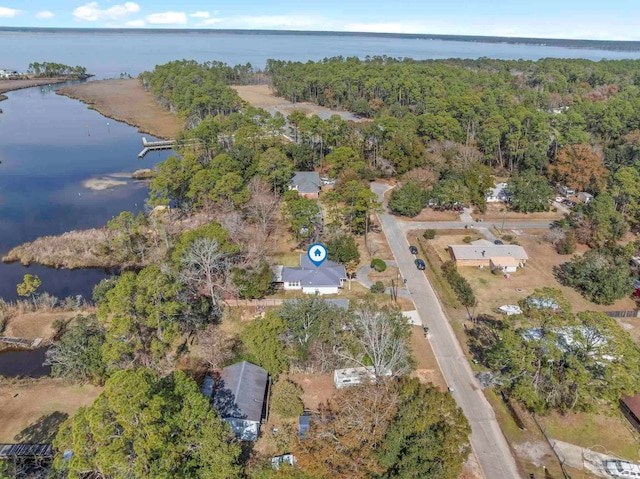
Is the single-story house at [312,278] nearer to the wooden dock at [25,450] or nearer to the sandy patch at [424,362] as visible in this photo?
the sandy patch at [424,362]

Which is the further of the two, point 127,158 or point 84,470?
point 127,158

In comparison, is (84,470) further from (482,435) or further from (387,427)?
(482,435)

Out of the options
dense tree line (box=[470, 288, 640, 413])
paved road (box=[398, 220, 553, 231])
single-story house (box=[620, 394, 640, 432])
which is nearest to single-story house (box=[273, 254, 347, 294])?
dense tree line (box=[470, 288, 640, 413])

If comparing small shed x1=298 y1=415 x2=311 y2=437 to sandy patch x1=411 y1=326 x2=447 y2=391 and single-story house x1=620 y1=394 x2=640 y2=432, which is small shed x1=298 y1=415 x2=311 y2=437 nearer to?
sandy patch x1=411 y1=326 x2=447 y2=391

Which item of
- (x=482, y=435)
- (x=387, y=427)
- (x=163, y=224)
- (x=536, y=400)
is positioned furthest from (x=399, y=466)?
(x=163, y=224)

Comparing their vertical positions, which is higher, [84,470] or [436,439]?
[84,470]

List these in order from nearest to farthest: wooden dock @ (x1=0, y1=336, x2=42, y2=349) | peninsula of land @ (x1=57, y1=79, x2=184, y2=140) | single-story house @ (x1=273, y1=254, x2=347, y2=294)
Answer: wooden dock @ (x1=0, y1=336, x2=42, y2=349)
single-story house @ (x1=273, y1=254, x2=347, y2=294)
peninsula of land @ (x1=57, y1=79, x2=184, y2=140)

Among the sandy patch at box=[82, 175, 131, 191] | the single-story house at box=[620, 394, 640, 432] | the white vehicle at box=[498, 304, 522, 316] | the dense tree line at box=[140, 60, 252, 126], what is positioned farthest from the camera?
the dense tree line at box=[140, 60, 252, 126]
